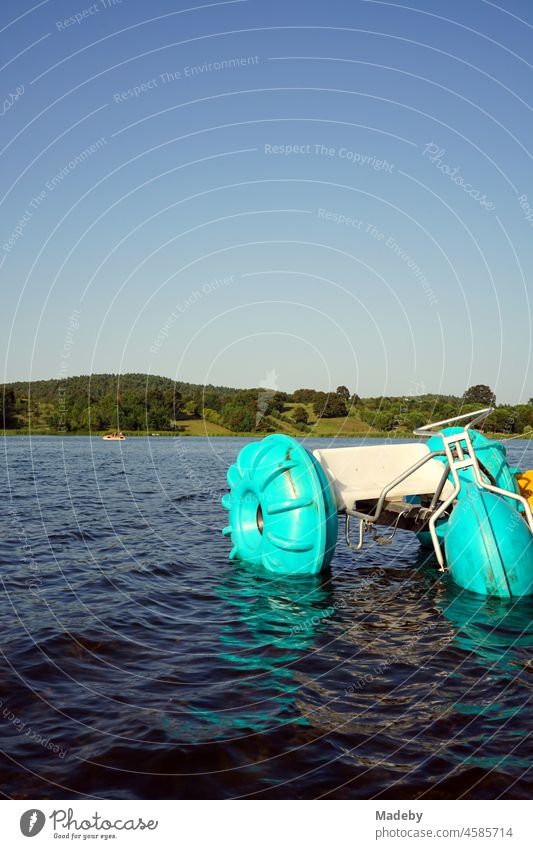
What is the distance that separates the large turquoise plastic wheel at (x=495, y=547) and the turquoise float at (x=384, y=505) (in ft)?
0.06

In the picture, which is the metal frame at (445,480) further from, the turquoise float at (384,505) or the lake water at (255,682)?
the lake water at (255,682)

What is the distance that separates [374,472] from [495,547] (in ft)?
13.6

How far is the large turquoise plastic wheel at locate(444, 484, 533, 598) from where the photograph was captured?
1087 centimetres

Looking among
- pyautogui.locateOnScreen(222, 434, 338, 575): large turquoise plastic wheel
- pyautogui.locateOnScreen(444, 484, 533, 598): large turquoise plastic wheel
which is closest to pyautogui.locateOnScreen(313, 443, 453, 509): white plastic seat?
pyautogui.locateOnScreen(222, 434, 338, 575): large turquoise plastic wheel

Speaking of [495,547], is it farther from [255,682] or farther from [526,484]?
[255,682]

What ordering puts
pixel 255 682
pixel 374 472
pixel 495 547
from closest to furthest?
pixel 255 682 < pixel 495 547 < pixel 374 472

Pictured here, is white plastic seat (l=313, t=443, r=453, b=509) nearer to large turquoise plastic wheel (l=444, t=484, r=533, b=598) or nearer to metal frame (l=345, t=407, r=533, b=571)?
metal frame (l=345, t=407, r=533, b=571)

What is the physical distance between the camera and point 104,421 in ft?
379

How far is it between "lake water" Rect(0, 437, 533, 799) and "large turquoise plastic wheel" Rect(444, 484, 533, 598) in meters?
0.40

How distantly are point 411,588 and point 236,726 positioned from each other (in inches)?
273

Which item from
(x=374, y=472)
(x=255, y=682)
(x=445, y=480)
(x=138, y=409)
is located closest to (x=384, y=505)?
(x=374, y=472)

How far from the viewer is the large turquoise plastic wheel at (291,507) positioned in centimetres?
1206

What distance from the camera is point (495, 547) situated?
35.7ft
